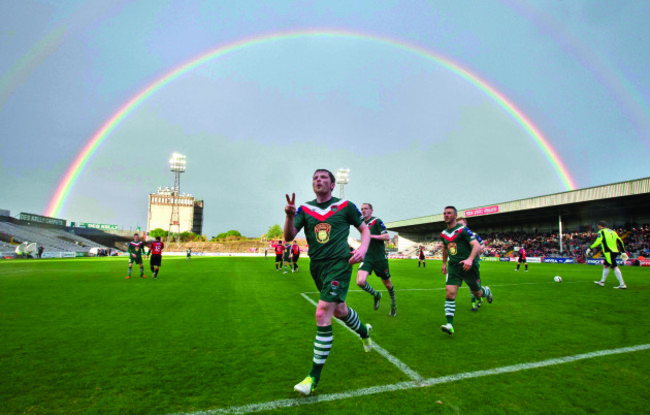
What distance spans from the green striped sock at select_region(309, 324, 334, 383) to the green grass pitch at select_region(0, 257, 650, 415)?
0.66ft

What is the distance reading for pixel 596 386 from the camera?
3311 millimetres

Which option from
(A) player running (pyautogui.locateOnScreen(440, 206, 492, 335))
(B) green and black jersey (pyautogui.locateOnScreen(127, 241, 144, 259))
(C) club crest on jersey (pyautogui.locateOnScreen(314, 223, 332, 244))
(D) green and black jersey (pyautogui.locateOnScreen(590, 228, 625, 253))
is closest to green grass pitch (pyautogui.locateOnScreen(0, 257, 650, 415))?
(A) player running (pyautogui.locateOnScreen(440, 206, 492, 335))

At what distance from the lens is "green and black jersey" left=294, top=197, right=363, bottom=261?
3.71 meters

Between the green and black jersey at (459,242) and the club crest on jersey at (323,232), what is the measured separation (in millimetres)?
3415

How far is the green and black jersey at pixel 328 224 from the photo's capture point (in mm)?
3705

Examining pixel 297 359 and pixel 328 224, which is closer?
pixel 328 224

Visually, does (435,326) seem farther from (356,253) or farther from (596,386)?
(356,253)

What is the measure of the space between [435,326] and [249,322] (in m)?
3.55

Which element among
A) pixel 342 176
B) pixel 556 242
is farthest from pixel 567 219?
pixel 342 176

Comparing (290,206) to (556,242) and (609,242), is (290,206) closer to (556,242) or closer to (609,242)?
(609,242)

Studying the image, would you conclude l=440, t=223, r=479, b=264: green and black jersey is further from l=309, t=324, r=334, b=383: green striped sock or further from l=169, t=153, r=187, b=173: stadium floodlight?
l=169, t=153, r=187, b=173: stadium floodlight

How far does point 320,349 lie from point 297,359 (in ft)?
3.20

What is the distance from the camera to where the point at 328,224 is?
3.76 metres

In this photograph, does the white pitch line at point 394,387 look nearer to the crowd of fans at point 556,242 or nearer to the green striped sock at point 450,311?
the green striped sock at point 450,311
